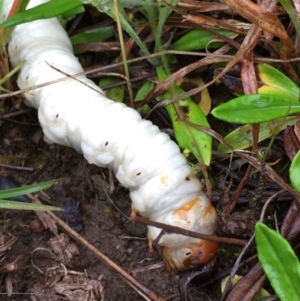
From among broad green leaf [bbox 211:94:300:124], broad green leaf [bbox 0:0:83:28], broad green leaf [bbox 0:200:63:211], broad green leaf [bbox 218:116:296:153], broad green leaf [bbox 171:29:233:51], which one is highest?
broad green leaf [bbox 0:0:83:28]

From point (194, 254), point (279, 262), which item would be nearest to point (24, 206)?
point (194, 254)

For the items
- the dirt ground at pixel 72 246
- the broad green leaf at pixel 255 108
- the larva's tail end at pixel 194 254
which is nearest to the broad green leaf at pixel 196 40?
the broad green leaf at pixel 255 108

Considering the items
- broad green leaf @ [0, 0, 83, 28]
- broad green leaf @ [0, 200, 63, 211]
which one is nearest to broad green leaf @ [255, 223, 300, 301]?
broad green leaf @ [0, 200, 63, 211]

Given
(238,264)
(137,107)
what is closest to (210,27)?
(137,107)

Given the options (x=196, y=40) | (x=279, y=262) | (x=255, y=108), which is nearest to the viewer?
(x=279, y=262)

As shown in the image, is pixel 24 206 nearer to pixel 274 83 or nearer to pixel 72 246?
pixel 72 246

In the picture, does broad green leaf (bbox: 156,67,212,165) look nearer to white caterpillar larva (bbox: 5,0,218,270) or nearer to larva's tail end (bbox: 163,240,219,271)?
white caterpillar larva (bbox: 5,0,218,270)

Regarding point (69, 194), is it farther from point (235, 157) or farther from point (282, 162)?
point (282, 162)
